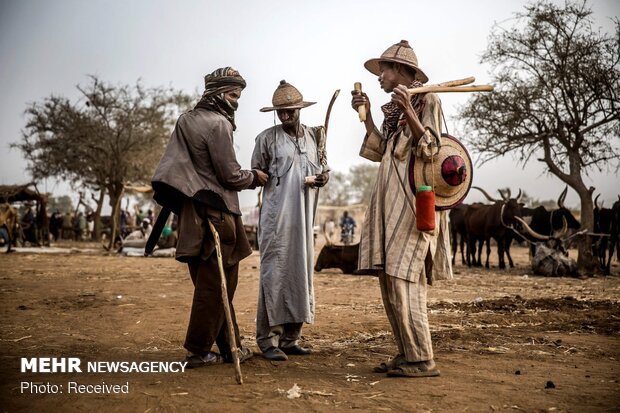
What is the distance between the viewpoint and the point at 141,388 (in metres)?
3.80

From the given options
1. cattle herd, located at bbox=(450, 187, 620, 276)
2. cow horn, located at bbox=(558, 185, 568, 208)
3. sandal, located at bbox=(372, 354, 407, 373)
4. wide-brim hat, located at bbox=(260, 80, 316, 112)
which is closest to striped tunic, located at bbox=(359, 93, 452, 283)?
sandal, located at bbox=(372, 354, 407, 373)

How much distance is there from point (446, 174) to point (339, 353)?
1.83 m

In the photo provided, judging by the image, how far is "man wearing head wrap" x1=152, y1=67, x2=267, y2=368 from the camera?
4.39 m

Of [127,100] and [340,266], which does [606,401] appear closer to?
[340,266]

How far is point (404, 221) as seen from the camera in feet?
13.5

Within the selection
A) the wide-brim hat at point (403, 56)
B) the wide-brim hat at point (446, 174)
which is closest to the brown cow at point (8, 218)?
the wide-brim hat at point (403, 56)

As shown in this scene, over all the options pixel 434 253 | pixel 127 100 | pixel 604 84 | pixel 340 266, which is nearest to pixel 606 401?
pixel 434 253

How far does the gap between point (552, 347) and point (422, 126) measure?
238 cm

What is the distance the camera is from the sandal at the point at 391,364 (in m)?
4.15

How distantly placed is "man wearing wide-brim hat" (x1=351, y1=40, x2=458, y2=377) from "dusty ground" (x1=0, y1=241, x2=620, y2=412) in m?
0.30

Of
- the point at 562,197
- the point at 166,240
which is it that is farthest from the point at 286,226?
the point at 166,240

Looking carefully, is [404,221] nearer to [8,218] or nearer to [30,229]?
[8,218]

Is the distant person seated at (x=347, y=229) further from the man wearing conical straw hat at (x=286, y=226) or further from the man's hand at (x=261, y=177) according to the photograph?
the man's hand at (x=261, y=177)

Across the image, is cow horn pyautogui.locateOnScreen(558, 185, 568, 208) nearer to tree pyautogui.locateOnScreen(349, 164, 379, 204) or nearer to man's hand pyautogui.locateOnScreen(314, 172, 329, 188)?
man's hand pyautogui.locateOnScreen(314, 172, 329, 188)
